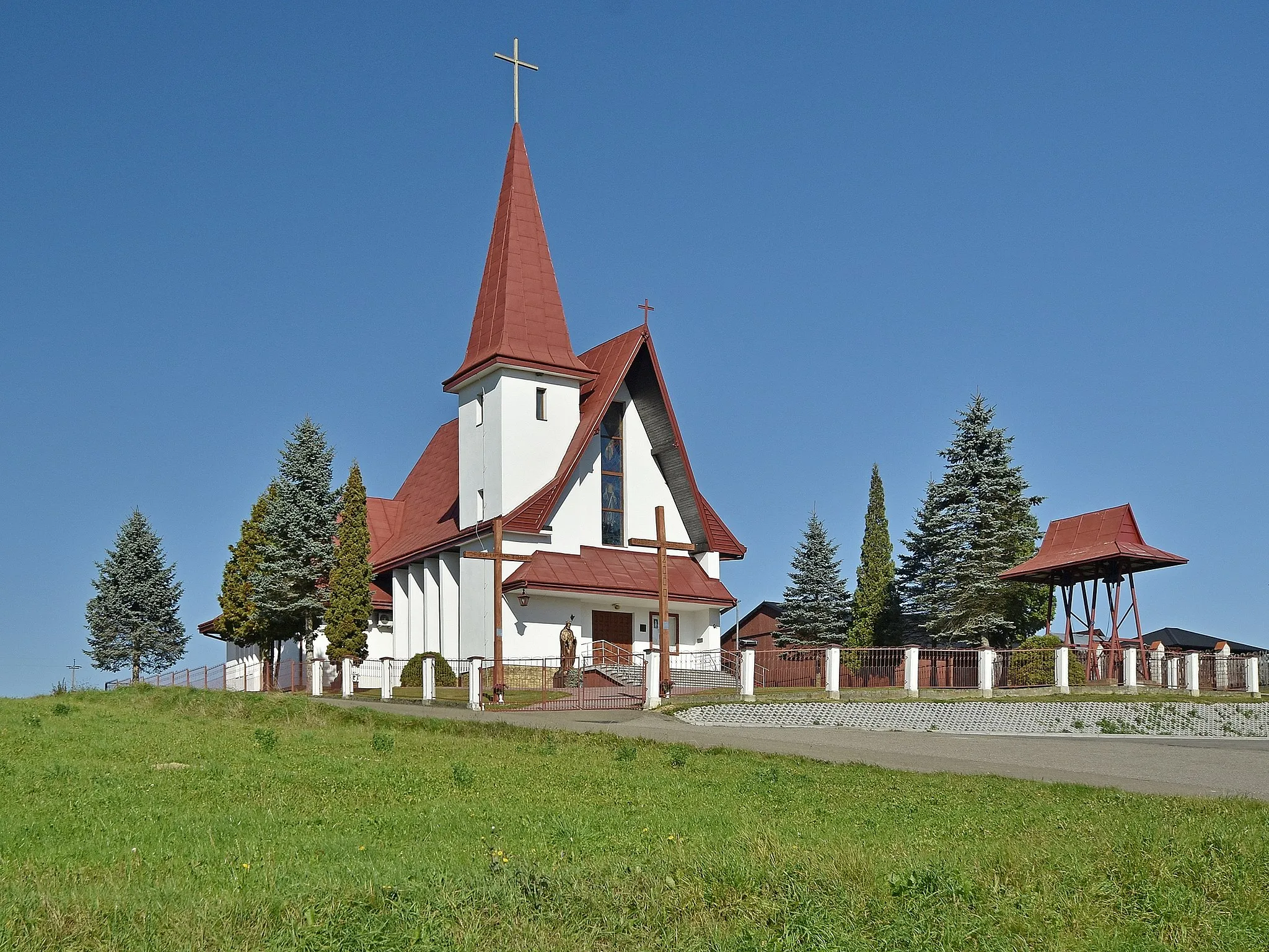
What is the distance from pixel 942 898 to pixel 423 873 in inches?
111

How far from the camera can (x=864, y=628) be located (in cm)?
4347

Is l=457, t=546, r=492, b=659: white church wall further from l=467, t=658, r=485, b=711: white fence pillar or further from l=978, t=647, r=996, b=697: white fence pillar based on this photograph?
l=978, t=647, r=996, b=697: white fence pillar

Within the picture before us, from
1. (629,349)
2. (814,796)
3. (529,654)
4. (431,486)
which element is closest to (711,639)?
(529,654)

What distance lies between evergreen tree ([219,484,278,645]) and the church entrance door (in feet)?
35.1

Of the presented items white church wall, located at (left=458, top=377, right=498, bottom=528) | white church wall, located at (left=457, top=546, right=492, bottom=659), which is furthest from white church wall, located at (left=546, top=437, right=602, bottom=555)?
white church wall, located at (left=458, top=377, right=498, bottom=528)

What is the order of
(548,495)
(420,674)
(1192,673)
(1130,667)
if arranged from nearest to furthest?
(1130,667) → (1192,673) → (420,674) → (548,495)

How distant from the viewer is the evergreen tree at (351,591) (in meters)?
36.1

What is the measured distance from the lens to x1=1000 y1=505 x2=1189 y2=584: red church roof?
91.2 ft

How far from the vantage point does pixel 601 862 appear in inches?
293

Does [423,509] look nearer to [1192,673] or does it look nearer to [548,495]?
[548,495]

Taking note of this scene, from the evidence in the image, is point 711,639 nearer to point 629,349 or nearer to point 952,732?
point 629,349

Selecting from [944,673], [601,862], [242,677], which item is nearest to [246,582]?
[242,677]

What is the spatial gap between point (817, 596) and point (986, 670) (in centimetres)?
2314

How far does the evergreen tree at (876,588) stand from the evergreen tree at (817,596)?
0.79m
